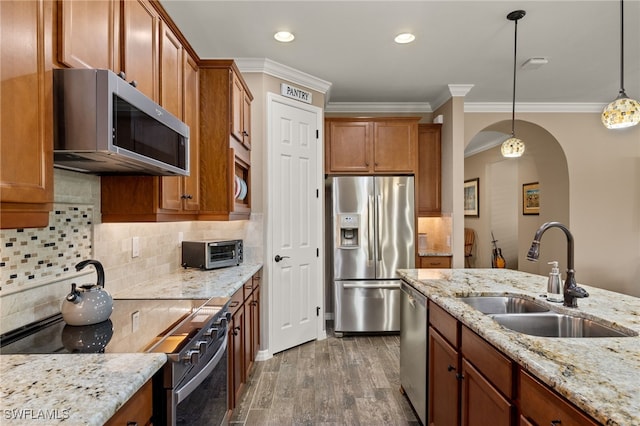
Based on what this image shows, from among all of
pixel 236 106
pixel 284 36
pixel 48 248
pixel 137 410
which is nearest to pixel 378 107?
pixel 284 36

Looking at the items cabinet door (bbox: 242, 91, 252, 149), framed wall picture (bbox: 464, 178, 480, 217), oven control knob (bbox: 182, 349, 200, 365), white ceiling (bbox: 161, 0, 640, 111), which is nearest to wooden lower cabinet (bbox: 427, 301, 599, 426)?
oven control knob (bbox: 182, 349, 200, 365)

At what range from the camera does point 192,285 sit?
2.21 m

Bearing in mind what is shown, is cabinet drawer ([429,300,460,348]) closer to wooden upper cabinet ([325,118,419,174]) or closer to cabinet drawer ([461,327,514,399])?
cabinet drawer ([461,327,514,399])

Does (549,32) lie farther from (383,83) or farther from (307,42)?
(307,42)

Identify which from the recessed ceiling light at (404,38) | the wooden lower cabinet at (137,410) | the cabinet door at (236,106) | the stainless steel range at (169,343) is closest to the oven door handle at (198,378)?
the stainless steel range at (169,343)

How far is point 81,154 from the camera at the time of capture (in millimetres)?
1218

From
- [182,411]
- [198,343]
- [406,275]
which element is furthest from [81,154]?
A: [406,275]

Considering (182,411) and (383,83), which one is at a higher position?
(383,83)

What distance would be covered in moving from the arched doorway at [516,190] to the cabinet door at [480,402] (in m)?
3.74

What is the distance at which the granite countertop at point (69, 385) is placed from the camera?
787mm

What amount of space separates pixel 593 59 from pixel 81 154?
4.21 metres

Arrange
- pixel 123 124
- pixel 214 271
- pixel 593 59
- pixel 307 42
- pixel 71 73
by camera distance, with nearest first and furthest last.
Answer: pixel 71 73
pixel 123 124
pixel 214 271
pixel 307 42
pixel 593 59

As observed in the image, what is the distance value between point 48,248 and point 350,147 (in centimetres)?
313

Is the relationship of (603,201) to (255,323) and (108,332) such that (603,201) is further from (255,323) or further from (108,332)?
(108,332)
